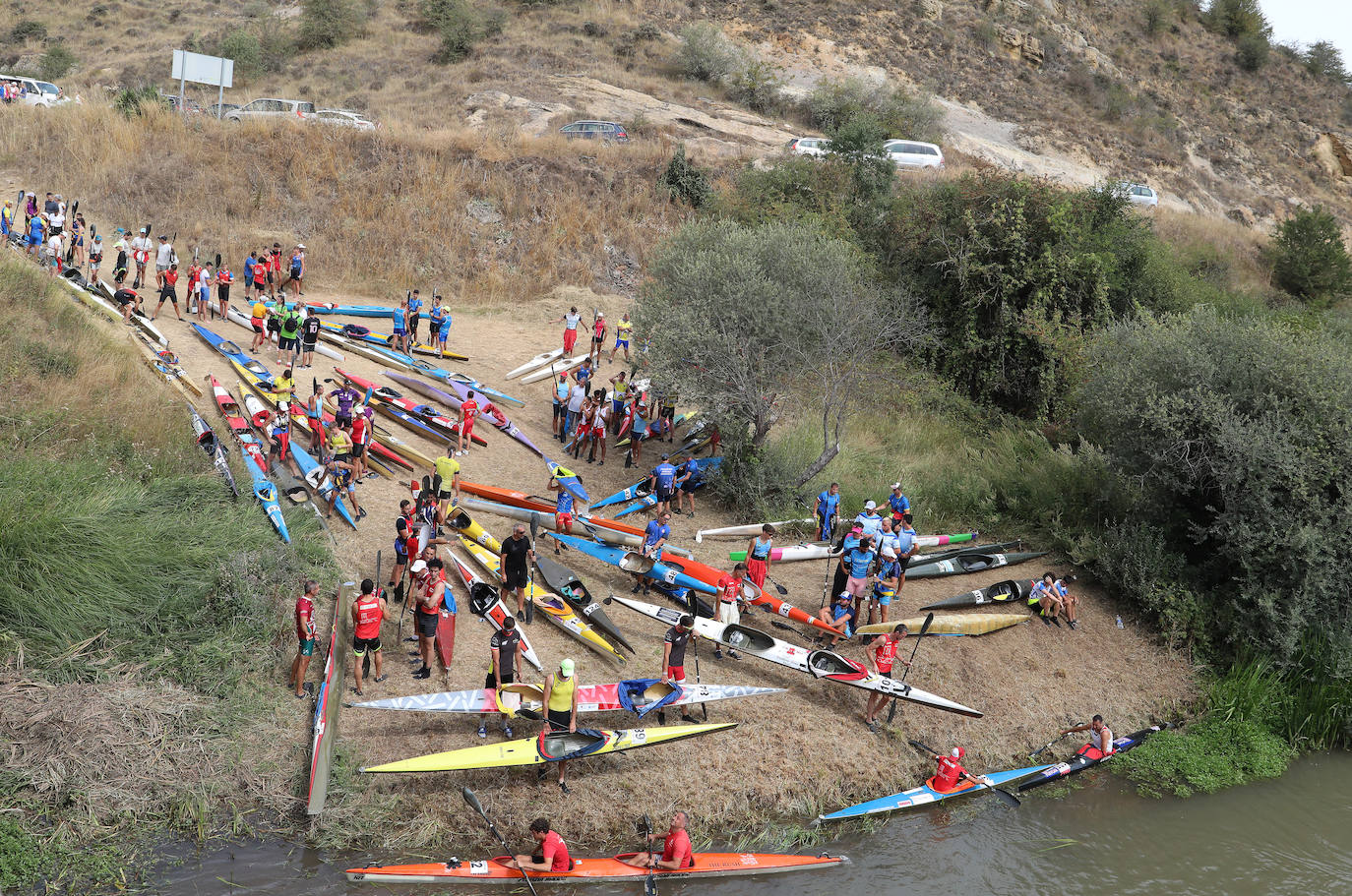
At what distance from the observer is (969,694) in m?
13.2

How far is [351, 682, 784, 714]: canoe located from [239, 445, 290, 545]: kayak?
3.66 meters

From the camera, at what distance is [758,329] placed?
59.6 ft

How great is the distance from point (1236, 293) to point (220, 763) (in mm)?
30010

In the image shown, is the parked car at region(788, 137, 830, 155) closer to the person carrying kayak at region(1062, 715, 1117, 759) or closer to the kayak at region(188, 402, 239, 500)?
the kayak at region(188, 402, 239, 500)

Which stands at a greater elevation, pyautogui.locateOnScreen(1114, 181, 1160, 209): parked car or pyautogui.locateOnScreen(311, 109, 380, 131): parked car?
pyautogui.locateOnScreen(1114, 181, 1160, 209): parked car

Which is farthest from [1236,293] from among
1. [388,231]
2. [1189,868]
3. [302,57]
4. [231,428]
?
[302,57]

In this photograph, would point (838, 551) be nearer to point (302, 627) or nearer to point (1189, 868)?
point (1189, 868)

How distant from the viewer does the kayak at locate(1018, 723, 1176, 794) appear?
476 inches

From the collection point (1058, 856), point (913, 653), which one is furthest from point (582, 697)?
point (1058, 856)

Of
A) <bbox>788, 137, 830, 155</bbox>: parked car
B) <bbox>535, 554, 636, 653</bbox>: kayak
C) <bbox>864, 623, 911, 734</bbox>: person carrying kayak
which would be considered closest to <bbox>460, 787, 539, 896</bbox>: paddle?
<bbox>535, 554, 636, 653</bbox>: kayak

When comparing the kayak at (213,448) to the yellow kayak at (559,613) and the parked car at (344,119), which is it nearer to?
the yellow kayak at (559,613)

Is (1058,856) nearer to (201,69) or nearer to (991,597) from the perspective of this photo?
(991,597)

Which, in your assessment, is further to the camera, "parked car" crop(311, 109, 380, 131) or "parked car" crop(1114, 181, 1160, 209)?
"parked car" crop(1114, 181, 1160, 209)

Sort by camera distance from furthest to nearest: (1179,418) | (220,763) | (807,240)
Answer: (807,240)
(1179,418)
(220,763)
